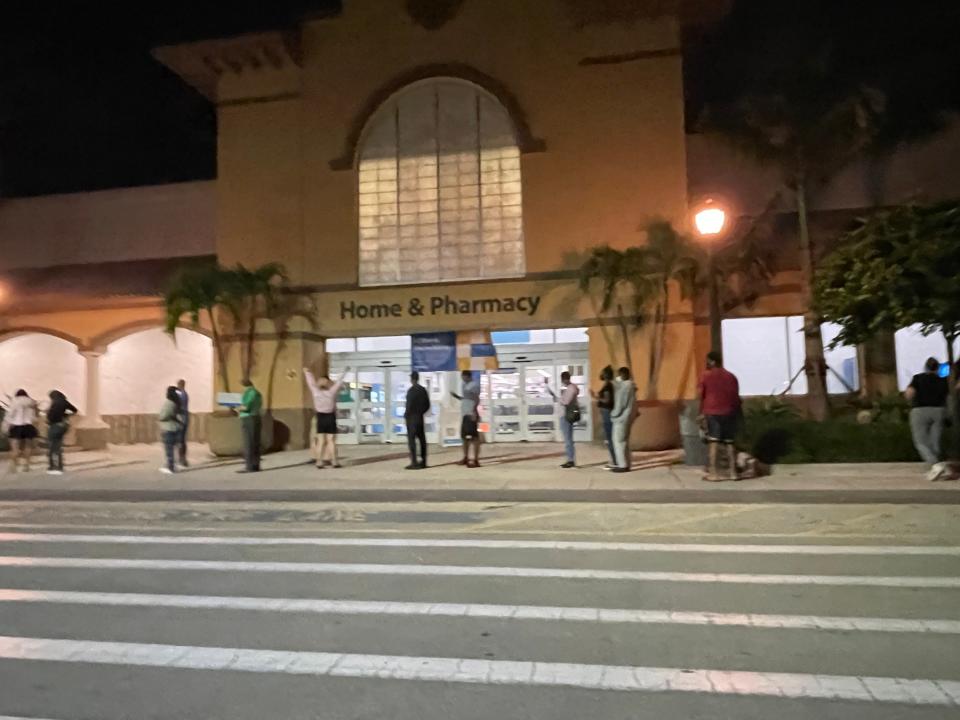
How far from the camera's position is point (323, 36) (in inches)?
771

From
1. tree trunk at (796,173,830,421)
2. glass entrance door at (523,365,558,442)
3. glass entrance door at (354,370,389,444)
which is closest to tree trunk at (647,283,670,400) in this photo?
glass entrance door at (523,365,558,442)

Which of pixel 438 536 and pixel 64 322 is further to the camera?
pixel 64 322

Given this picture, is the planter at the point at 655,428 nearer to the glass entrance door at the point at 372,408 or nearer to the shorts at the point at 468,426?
the shorts at the point at 468,426

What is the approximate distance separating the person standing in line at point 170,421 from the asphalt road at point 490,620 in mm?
4818

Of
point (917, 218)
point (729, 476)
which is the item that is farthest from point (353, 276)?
point (917, 218)

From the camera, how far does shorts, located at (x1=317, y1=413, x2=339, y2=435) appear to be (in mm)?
14664

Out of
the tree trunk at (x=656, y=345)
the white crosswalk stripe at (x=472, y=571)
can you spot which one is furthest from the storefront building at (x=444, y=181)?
the white crosswalk stripe at (x=472, y=571)

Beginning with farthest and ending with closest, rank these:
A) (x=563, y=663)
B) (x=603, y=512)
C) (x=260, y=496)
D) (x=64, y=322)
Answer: (x=64, y=322) < (x=260, y=496) < (x=603, y=512) < (x=563, y=663)

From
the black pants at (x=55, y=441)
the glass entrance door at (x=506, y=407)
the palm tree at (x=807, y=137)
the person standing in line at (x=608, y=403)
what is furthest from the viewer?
the glass entrance door at (x=506, y=407)

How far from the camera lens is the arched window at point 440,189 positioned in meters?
18.7

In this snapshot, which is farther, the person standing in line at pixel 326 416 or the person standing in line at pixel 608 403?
the person standing in line at pixel 326 416

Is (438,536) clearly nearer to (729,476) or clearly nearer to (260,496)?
(260,496)

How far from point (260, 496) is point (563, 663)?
833 centimetres

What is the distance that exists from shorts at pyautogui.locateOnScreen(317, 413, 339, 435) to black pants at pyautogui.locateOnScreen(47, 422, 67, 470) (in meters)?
4.72
